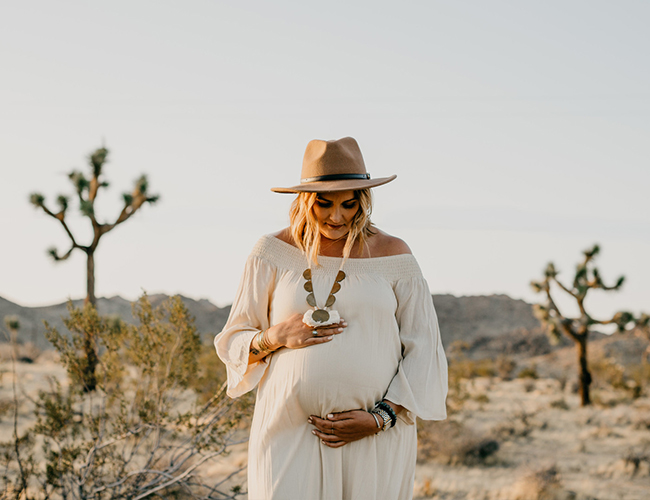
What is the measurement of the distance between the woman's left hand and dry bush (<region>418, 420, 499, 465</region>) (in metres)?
6.94

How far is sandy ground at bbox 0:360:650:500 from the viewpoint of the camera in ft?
24.9

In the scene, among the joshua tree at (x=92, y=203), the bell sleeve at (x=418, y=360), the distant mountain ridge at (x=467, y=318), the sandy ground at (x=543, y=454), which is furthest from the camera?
the distant mountain ridge at (x=467, y=318)

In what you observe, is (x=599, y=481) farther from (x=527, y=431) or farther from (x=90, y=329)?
(x=90, y=329)

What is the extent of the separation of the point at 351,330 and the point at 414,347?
11.7 inches

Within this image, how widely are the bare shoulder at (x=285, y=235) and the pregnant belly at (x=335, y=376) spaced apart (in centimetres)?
52

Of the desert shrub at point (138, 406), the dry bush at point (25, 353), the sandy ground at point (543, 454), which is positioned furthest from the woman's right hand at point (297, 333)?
the dry bush at point (25, 353)

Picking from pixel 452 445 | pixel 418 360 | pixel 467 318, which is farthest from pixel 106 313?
pixel 418 360

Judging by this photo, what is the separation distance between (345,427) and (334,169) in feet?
3.60

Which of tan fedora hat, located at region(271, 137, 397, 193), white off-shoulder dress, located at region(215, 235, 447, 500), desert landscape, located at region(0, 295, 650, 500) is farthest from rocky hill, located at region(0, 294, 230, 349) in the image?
tan fedora hat, located at region(271, 137, 397, 193)

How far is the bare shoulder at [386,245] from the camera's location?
292 cm

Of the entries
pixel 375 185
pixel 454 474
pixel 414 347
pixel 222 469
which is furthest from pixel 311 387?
pixel 454 474

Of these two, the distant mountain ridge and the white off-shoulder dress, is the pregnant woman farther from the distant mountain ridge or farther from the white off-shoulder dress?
the distant mountain ridge

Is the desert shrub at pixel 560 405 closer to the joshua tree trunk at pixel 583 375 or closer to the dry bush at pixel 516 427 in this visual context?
the joshua tree trunk at pixel 583 375

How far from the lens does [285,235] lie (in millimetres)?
2973
